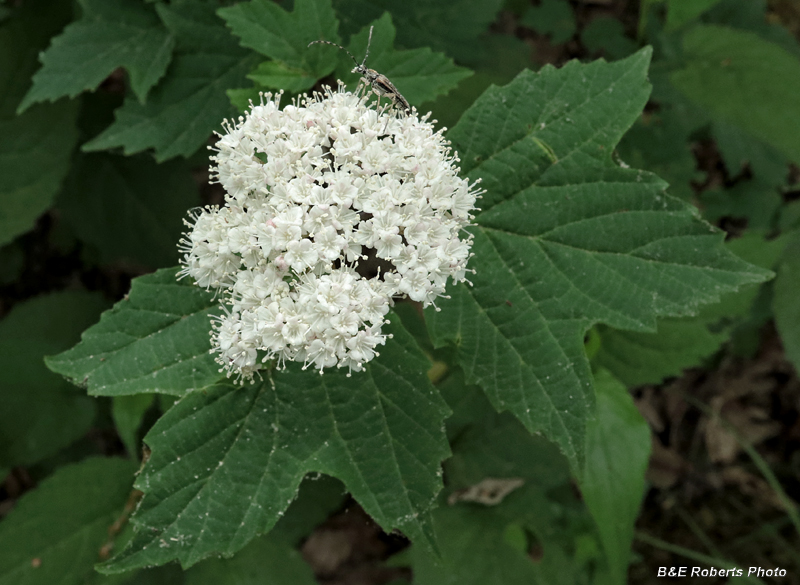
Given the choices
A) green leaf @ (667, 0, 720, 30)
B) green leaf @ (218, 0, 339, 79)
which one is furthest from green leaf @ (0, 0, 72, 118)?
green leaf @ (667, 0, 720, 30)

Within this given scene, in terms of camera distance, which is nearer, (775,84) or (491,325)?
(491,325)

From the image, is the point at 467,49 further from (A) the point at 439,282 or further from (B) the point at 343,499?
(B) the point at 343,499

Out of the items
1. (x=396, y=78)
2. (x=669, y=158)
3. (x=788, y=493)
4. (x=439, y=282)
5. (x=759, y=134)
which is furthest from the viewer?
(x=788, y=493)

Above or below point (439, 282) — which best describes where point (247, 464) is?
below

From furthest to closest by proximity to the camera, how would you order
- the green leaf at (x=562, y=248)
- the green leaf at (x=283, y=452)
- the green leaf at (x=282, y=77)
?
the green leaf at (x=282, y=77)
the green leaf at (x=562, y=248)
the green leaf at (x=283, y=452)

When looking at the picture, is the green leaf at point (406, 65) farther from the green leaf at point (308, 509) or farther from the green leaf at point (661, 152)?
the green leaf at point (308, 509)

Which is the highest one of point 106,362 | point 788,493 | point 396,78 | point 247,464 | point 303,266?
point 396,78

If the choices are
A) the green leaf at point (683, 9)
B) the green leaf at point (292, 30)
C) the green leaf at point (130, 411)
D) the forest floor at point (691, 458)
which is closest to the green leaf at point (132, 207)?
the forest floor at point (691, 458)

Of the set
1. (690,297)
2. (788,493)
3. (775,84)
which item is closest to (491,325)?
(690,297)
